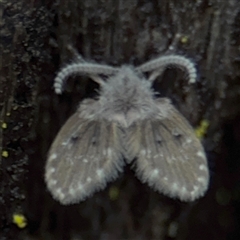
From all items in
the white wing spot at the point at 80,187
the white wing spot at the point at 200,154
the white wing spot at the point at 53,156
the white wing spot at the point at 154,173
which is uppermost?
the white wing spot at the point at 200,154

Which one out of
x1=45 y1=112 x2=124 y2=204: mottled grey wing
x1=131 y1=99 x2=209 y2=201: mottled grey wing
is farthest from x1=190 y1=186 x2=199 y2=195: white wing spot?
x1=45 y1=112 x2=124 y2=204: mottled grey wing

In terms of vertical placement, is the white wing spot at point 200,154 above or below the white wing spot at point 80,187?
above

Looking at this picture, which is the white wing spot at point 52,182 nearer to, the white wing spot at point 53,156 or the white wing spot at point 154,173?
the white wing spot at point 53,156

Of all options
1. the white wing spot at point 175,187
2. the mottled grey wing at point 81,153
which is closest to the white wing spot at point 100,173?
the mottled grey wing at point 81,153

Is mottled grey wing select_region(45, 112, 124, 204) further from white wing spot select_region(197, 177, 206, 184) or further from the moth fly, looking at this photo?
white wing spot select_region(197, 177, 206, 184)

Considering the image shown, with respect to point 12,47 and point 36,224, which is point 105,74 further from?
point 36,224

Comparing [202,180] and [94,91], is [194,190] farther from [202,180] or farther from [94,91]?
[94,91]

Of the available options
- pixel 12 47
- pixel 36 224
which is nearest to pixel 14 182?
pixel 36 224
